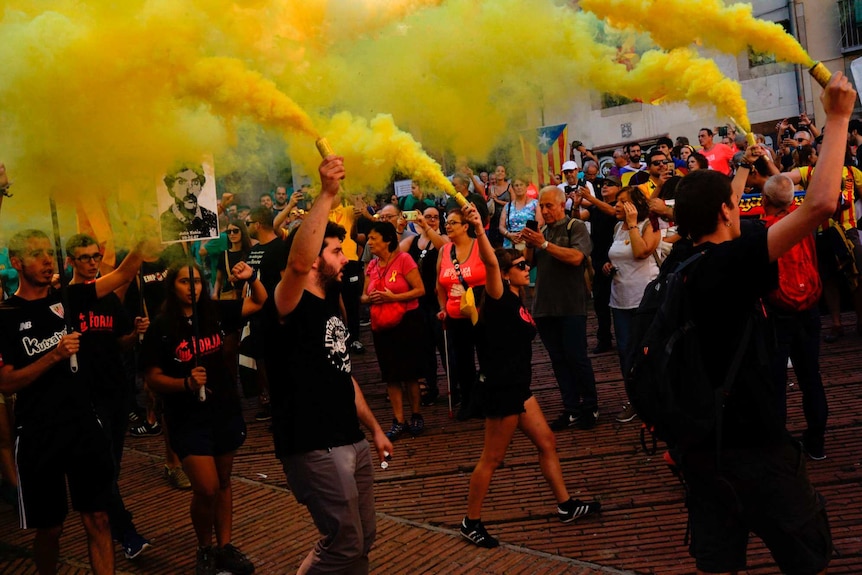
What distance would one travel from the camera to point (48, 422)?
4.54m

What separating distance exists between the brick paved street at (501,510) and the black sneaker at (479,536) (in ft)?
0.16

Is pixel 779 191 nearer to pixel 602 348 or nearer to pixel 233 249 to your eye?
pixel 602 348

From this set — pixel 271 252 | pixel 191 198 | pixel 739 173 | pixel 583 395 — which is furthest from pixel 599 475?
pixel 191 198

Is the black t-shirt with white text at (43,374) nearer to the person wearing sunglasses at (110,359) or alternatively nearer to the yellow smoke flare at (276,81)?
the yellow smoke flare at (276,81)

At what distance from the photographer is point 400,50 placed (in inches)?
287

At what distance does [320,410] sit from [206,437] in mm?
1465

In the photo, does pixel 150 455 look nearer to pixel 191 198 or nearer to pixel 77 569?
pixel 77 569

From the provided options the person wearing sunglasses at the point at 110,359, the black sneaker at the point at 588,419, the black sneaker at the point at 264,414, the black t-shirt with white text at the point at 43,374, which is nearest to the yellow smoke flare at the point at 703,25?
the black sneaker at the point at 588,419

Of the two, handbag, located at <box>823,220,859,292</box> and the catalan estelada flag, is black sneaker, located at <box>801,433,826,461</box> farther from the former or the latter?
the catalan estelada flag

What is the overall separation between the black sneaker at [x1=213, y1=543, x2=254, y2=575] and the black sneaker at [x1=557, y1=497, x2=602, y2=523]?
2028 millimetres

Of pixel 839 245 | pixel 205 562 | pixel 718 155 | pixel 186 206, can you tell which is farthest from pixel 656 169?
pixel 205 562

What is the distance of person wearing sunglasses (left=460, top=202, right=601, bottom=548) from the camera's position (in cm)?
519

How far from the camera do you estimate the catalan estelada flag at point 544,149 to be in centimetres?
998

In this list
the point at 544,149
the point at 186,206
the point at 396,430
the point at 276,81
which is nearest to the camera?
the point at 186,206
